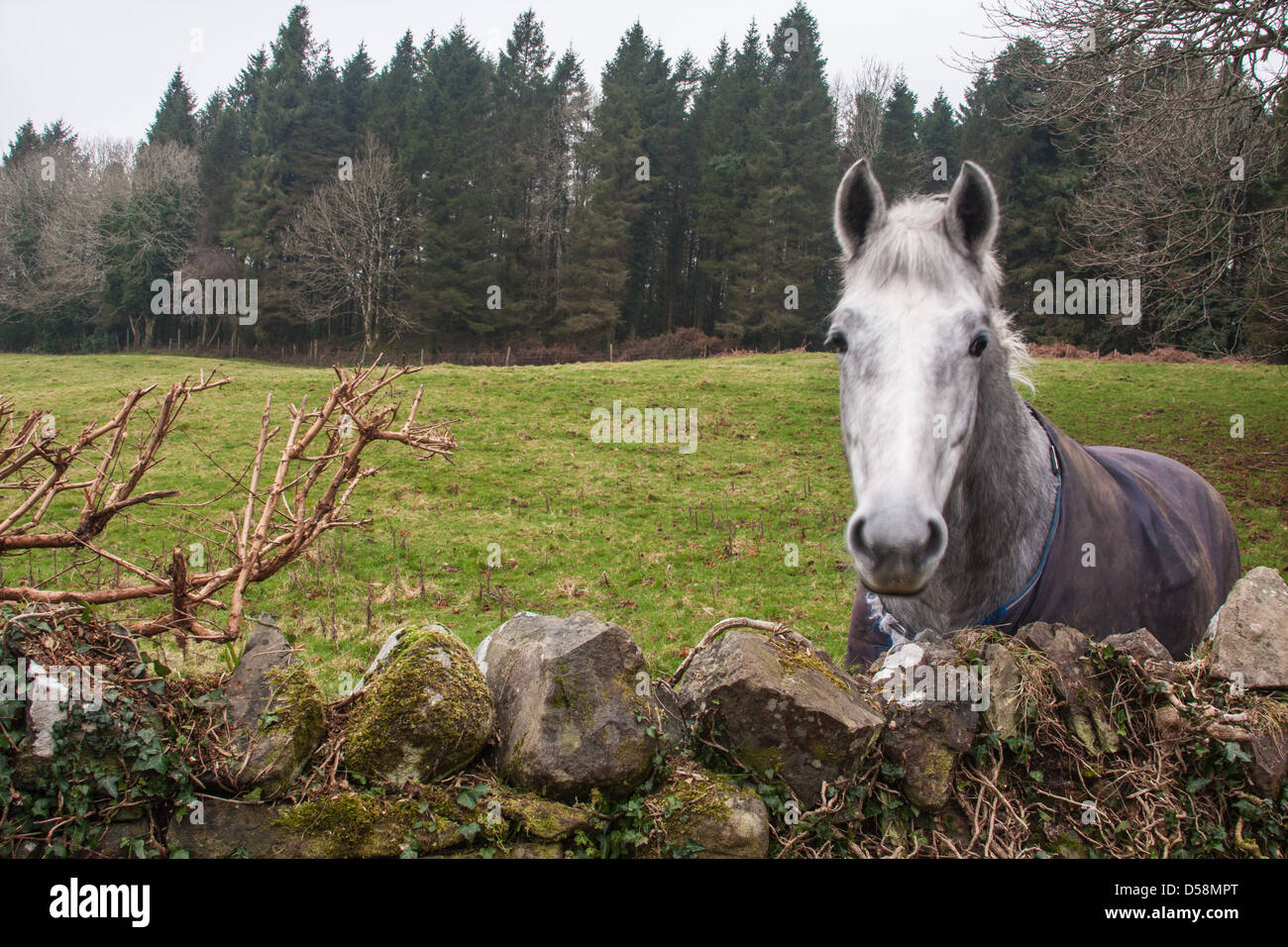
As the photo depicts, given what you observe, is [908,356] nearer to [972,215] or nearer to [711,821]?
[972,215]

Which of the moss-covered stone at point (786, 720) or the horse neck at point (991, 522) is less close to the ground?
the horse neck at point (991, 522)

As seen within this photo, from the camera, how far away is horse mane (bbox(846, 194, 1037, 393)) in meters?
2.76

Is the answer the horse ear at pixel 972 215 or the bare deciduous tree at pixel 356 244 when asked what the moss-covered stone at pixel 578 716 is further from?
the bare deciduous tree at pixel 356 244

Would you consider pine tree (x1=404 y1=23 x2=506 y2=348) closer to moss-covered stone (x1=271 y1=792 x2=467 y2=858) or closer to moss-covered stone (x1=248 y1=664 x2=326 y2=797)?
moss-covered stone (x1=248 y1=664 x2=326 y2=797)

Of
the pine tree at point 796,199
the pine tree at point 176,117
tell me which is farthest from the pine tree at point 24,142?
the pine tree at point 796,199

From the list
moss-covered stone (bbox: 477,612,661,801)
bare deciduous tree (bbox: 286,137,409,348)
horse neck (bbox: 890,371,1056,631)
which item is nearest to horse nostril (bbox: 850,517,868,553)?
moss-covered stone (bbox: 477,612,661,801)

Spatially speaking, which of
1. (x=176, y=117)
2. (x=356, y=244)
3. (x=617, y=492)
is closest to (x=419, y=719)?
(x=617, y=492)

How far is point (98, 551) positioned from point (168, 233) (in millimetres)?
58595

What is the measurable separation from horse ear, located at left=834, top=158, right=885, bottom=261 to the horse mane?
0.23 ft

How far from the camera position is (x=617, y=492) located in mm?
15164

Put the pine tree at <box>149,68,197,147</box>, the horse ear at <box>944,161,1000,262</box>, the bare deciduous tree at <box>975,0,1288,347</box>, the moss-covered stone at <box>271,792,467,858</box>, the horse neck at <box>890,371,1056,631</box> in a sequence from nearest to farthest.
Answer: the moss-covered stone at <box>271,792,467,858</box> → the horse ear at <box>944,161,1000,262</box> → the horse neck at <box>890,371,1056,631</box> → the bare deciduous tree at <box>975,0,1288,347</box> → the pine tree at <box>149,68,197,147</box>

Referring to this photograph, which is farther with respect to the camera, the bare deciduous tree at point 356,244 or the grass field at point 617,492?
the bare deciduous tree at point 356,244

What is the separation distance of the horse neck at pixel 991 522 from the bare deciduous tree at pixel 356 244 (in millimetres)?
44851

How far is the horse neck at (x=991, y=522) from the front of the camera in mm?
3230
